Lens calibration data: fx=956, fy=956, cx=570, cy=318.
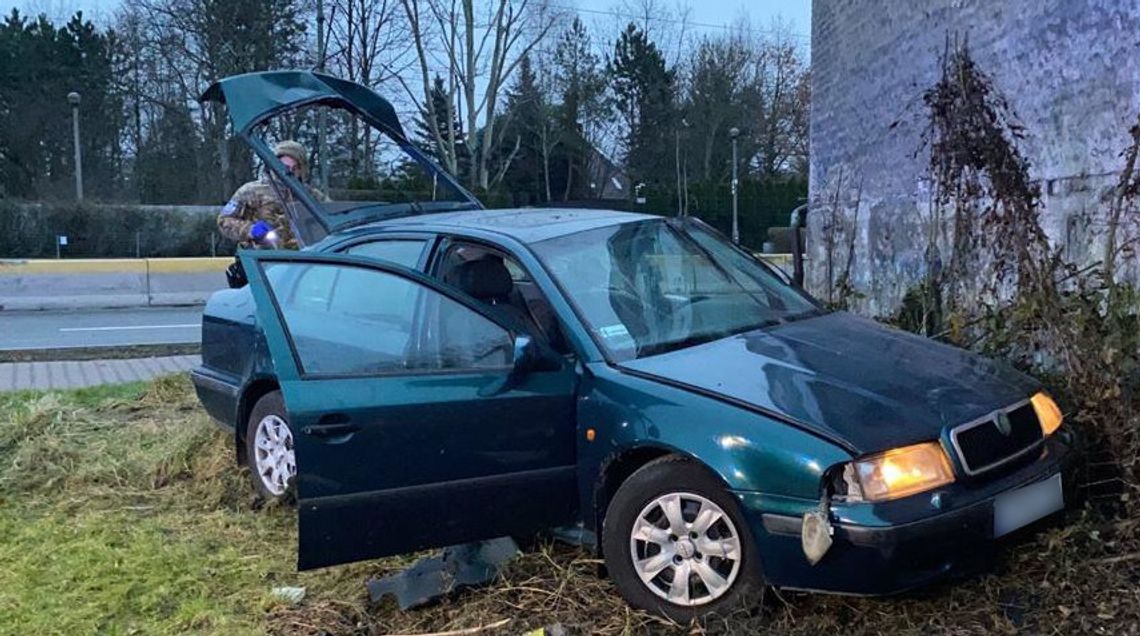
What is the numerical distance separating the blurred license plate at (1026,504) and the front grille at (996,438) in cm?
11

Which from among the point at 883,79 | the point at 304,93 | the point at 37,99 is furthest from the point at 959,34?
the point at 37,99

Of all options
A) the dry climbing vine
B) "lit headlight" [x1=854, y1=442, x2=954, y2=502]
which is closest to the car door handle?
"lit headlight" [x1=854, y1=442, x2=954, y2=502]

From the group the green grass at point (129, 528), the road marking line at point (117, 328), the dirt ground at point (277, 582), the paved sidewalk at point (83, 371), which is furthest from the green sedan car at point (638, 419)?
the road marking line at point (117, 328)

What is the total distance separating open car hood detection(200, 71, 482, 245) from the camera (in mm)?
5656

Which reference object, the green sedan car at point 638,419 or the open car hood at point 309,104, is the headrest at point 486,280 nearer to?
the green sedan car at point 638,419

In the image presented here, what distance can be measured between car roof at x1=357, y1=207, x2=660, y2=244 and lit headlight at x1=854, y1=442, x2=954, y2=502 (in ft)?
A: 5.63

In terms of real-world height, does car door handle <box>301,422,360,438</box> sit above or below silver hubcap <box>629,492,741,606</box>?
above

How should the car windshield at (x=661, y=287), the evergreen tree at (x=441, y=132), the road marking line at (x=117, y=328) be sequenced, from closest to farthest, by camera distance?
the car windshield at (x=661, y=287) < the road marking line at (x=117, y=328) < the evergreen tree at (x=441, y=132)

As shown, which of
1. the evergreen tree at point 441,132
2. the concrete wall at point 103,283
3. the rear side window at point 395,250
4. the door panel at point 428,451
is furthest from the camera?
the evergreen tree at point 441,132

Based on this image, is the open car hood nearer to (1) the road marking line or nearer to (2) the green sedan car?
(2) the green sedan car

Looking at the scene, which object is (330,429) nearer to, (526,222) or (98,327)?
(526,222)

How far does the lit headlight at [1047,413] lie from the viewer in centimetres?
353

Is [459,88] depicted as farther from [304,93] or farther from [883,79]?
[304,93]

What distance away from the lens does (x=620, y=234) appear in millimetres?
4332
